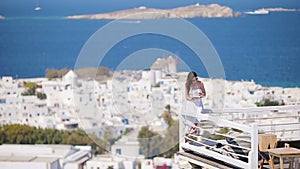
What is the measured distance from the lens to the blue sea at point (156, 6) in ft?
95.5

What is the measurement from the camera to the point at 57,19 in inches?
1337

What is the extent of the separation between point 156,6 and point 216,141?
26.2m

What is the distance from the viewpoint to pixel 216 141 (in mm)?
3391

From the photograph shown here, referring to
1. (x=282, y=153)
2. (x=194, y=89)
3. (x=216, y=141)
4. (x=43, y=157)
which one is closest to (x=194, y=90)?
(x=194, y=89)

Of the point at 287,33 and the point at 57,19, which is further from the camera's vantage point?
the point at 57,19

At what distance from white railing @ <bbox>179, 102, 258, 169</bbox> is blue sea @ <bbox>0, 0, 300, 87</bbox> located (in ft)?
78.3

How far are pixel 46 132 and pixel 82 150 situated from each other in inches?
112

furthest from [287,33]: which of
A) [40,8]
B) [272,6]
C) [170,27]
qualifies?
[170,27]

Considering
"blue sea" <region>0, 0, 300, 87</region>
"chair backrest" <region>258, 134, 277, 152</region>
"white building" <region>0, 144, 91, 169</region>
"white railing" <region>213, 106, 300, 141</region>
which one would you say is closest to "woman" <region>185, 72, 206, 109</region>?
"white railing" <region>213, 106, 300, 141</region>

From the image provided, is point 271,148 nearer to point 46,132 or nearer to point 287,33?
point 46,132

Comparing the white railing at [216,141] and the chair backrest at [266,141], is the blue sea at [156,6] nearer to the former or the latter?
the white railing at [216,141]

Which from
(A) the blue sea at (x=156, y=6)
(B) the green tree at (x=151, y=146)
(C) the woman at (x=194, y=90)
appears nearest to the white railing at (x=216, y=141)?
(C) the woman at (x=194, y=90)

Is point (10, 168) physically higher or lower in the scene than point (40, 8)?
lower

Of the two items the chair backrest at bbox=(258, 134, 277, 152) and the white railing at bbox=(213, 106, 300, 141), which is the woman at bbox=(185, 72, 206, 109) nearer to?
the white railing at bbox=(213, 106, 300, 141)
